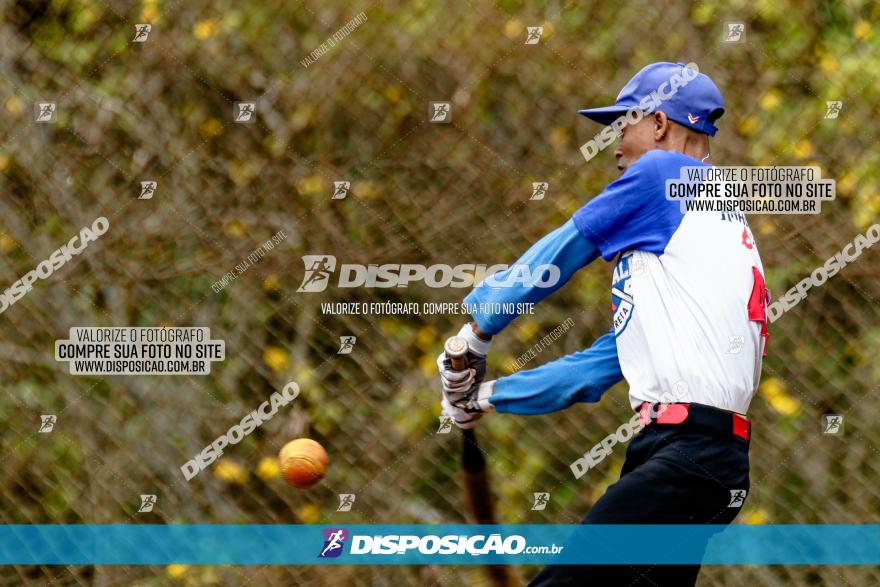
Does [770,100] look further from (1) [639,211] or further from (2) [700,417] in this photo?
(2) [700,417]

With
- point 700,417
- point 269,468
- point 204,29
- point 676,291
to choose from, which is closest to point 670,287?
point 676,291

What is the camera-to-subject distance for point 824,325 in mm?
5152

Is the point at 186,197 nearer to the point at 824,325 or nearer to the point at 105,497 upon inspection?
the point at 105,497

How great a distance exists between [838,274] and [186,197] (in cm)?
264

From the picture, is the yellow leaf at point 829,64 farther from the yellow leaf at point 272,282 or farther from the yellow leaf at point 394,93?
the yellow leaf at point 272,282

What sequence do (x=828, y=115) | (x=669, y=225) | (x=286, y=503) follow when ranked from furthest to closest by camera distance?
(x=286, y=503) < (x=828, y=115) < (x=669, y=225)

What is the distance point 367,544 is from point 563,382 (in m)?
1.54

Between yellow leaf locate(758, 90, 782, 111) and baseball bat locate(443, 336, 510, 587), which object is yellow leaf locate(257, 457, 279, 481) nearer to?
baseball bat locate(443, 336, 510, 587)

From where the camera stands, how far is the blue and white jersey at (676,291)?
3727mm

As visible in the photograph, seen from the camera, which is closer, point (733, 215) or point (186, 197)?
point (733, 215)

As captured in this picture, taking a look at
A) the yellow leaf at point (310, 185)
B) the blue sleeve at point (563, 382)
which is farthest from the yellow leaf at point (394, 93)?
the blue sleeve at point (563, 382)

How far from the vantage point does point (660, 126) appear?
4.04 metres

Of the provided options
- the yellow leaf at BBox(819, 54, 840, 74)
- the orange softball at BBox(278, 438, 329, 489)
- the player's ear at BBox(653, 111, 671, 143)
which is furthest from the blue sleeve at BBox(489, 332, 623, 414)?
the yellow leaf at BBox(819, 54, 840, 74)

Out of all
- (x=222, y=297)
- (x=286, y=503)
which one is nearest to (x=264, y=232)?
(x=222, y=297)
